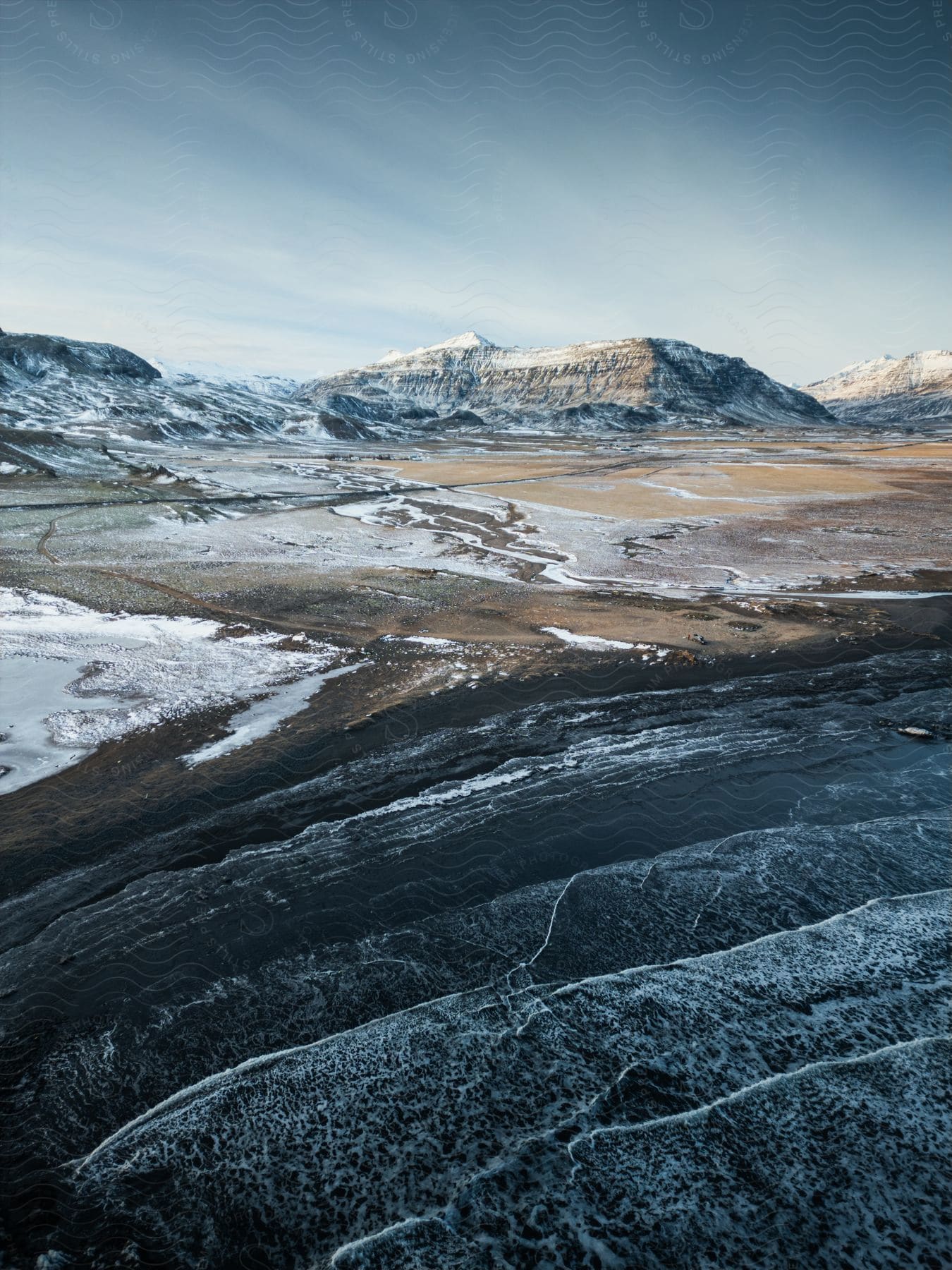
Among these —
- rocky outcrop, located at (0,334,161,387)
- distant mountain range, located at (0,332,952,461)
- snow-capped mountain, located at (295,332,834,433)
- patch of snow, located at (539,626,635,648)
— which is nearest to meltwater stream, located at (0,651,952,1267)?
patch of snow, located at (539,626,635,648)

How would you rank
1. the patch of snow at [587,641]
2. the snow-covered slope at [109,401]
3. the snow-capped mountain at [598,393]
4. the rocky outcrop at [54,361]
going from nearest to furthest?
the patch of snow at [587,641] → the snow-covered slope at [109,401] → the rocky outcrop at [54,361] → the snow-capped mountain at [598,393]

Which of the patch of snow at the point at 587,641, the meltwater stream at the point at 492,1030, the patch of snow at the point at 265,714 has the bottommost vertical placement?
the meltwater stream at the point at 492,1030

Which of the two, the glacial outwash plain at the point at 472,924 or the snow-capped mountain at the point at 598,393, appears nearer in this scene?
the glacial outwash plain at the point at 472,924

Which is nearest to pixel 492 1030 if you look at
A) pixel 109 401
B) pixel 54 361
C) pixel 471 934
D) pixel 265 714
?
pixel 471 934

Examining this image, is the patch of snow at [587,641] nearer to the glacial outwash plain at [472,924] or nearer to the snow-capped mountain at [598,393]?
the glacial outwash plain at [472,924]

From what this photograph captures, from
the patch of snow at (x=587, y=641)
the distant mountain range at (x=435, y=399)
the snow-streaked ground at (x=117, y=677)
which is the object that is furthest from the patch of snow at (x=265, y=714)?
the distant mountain range at (x=435, y=399)

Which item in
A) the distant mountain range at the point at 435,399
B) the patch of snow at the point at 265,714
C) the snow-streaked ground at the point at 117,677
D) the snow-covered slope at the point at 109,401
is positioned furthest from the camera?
the distant mountain range at the point at 435,399
